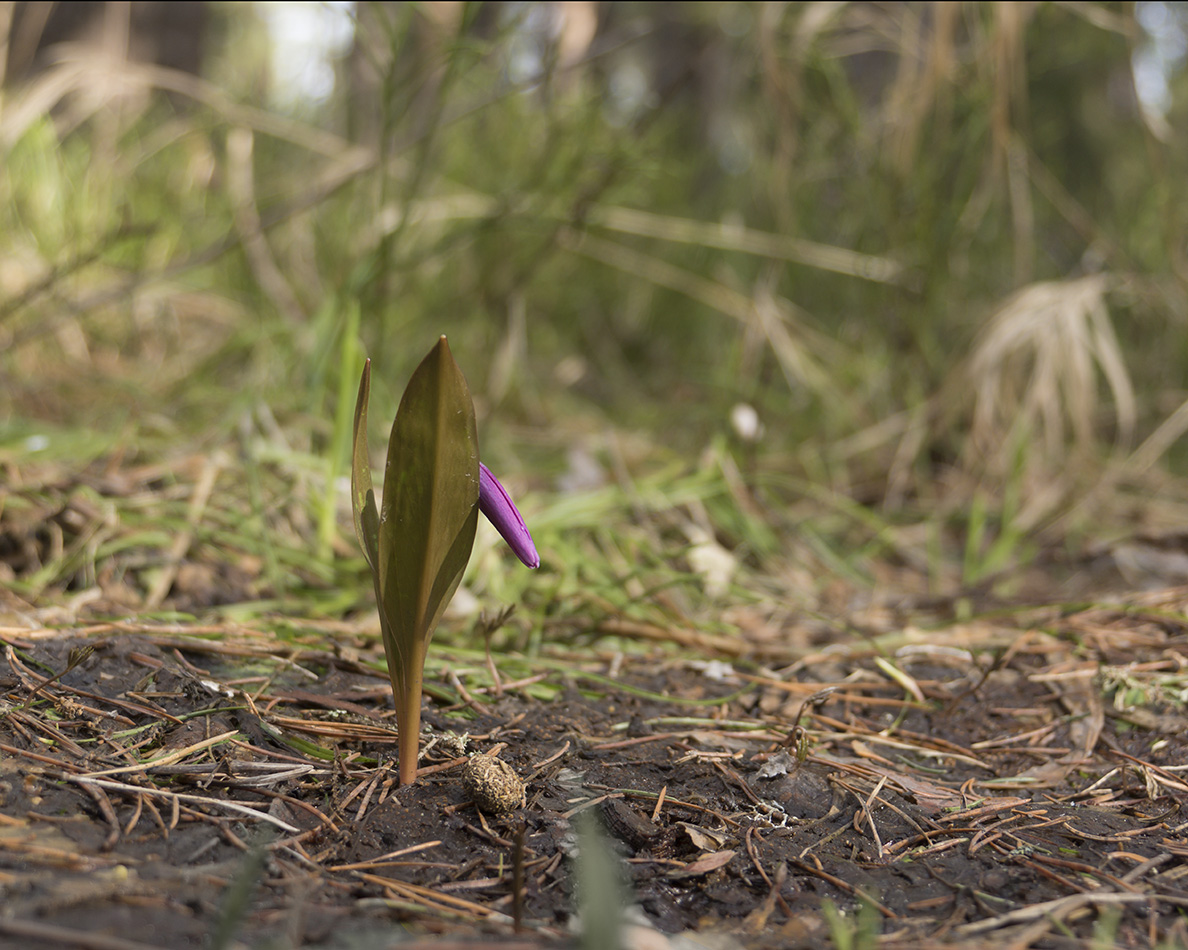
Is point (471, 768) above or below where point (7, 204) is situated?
below

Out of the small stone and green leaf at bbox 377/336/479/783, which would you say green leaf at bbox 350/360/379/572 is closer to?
green leaf at bbox 377/336/479/783

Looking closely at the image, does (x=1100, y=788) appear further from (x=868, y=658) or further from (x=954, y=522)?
(x=954, y=522)

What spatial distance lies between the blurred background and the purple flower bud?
2.14ft

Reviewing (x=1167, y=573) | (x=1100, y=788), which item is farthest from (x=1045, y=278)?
(x=1100, y=788)

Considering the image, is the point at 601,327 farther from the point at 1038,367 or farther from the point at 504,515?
the point at 504,515

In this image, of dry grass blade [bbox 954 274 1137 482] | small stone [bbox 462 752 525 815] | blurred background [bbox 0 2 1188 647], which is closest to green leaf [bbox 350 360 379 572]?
small stone [bbox 462 752 525 815]

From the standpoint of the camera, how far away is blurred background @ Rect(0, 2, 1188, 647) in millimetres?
1771

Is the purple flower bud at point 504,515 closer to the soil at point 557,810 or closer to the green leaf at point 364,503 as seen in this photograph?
the green leaf at point 364,503

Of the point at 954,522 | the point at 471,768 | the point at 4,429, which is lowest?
the point at 954,522

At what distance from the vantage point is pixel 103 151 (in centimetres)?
334

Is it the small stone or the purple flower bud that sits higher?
the purple flower bud

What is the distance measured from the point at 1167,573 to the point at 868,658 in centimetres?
110

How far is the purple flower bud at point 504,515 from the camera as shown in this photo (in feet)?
2.93

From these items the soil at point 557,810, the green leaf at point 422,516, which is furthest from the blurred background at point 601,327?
the green leaf at point 422,516
